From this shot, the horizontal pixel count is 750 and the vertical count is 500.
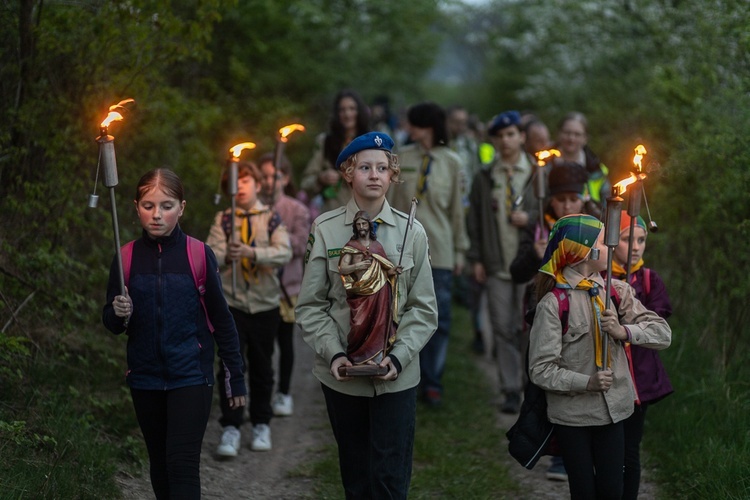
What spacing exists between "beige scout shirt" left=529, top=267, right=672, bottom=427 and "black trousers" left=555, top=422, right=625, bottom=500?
0.07m

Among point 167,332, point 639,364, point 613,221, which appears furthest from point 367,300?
point 639,364

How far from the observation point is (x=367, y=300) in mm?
4652

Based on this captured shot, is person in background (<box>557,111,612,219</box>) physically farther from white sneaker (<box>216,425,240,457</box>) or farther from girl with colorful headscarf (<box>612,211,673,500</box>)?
white sneaker (<box>216,425,240,457</box>)

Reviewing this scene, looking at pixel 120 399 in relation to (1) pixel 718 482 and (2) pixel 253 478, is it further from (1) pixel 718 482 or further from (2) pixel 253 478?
(1) pixel 718 482

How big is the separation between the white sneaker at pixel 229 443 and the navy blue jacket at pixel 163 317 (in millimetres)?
2167

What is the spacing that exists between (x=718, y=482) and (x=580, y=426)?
132 centimetres

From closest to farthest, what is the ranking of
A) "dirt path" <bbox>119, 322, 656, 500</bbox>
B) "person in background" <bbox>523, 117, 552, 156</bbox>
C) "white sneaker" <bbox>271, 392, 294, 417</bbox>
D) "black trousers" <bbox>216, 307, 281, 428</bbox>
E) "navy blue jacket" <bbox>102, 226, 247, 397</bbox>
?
"navy blue jacket" <bbox>102, 226, 247, 397</bbox> → "dirt path" <bbox>119, 322, 656, 500</bbox> → "black trousers" <bbox>216, 307, 281, 428</bbox> → "white sneaker" <bbox>271, 392, 294, 417</bbox> → "person in background" <bbox>523, 117, 552, 156</bbox>

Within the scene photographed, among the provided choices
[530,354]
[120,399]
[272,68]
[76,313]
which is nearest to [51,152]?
[76,313]

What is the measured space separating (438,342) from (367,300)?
4083 millimetres

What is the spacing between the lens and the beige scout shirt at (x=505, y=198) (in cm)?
845

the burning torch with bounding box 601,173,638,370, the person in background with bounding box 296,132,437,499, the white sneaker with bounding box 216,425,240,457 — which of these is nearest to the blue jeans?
the white sneaker with bounding box 216,425,240,457

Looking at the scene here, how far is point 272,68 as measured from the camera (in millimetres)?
16828

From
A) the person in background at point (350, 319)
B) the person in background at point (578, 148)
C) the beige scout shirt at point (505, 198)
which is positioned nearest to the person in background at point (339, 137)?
the beige scout shirt at point (505, 198)

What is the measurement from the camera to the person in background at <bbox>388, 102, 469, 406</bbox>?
8469mm
